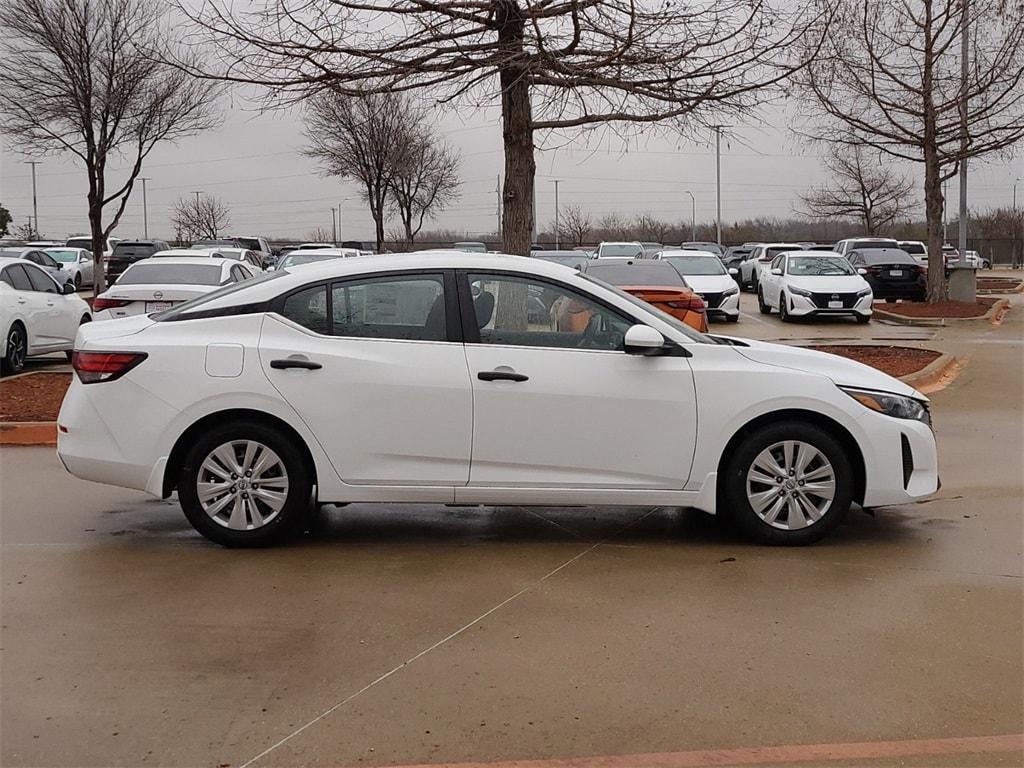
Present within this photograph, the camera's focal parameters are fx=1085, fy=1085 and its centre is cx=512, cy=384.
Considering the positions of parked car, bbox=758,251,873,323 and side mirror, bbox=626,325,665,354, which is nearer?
side mirror, bbox=626,325,665,354

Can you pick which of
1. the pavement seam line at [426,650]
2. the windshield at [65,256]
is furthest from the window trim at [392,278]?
the windshield at [65,256]

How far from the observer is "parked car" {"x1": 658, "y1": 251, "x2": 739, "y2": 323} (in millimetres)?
21328

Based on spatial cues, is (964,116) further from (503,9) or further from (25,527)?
(25,527)

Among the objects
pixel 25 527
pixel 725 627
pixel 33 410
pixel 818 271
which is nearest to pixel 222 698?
pixel 725 627

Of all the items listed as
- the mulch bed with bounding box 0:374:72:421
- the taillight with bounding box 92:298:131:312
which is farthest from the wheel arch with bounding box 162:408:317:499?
the taillight with bounding box 92:298:131:312

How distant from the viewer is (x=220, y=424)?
5.96 m

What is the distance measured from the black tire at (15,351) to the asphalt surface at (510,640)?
6758mm

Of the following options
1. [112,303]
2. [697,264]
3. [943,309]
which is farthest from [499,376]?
[943,309]

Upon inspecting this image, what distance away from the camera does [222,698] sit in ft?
13.3

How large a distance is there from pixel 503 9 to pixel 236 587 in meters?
7.09

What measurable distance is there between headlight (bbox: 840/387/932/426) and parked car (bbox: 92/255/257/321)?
8.34 m

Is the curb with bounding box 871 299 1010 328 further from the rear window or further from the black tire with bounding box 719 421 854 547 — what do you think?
the black tire with bounding box 719 421 854 547

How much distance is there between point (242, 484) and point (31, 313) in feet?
29.6

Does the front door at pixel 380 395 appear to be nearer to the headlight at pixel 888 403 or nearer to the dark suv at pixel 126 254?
the headlight at pixel 888 403
